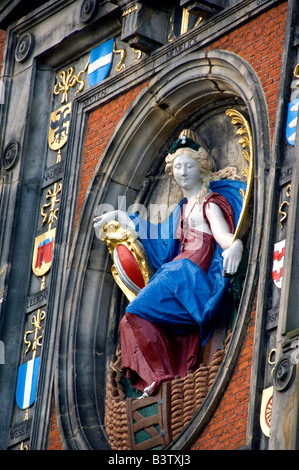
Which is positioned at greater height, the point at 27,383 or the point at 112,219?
the point at 112,219

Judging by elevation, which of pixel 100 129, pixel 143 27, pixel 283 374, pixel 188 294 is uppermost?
pixel 143 27

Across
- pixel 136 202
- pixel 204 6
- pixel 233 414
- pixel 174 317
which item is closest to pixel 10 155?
pixel 136 202

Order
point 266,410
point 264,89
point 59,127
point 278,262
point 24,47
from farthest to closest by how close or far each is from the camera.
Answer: point 24,47, point 59,127, point 264,89, point 278,262, point 266,410

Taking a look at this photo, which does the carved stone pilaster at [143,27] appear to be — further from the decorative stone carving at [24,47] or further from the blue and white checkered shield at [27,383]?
the blue and white checkered shield at [27,383]

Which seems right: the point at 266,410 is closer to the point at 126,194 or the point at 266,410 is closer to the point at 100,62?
the point at 126,194

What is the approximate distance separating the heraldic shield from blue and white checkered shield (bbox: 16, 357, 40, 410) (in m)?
0.90

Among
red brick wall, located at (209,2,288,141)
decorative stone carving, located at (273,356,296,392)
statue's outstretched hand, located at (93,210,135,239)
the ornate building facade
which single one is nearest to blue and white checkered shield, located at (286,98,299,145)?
the ornate building facade

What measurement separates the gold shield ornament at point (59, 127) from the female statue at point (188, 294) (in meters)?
1.86

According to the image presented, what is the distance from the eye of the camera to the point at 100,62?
14.5 metres

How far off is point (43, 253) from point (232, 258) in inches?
104

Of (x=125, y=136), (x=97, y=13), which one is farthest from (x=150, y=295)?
(x=97, y=13)

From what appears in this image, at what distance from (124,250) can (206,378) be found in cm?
180

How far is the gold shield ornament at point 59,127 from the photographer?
14.6m
